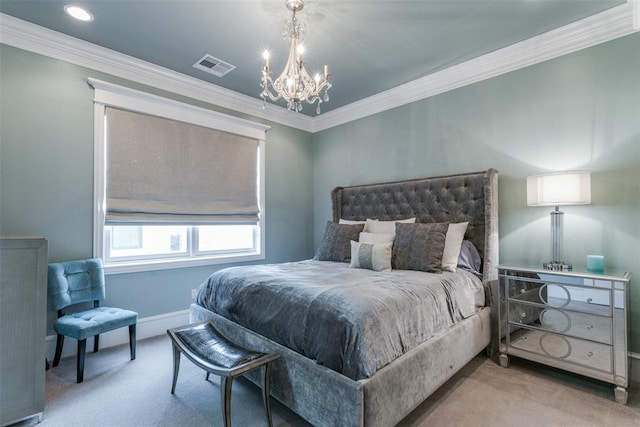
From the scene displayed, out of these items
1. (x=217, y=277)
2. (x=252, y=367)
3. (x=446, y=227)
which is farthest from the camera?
(x=446, y=227)

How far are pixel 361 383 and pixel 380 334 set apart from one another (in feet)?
0.86

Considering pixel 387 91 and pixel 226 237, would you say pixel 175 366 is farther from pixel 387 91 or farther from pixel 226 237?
pixel 387 91

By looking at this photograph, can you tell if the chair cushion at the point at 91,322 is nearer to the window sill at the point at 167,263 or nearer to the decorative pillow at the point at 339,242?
the window sill at the point at 167,263

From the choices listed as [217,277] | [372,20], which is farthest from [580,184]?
[217,277]

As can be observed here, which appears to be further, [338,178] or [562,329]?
[338,178]

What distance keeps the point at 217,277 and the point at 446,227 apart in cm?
213

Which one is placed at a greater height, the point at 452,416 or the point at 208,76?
the point at 208,76

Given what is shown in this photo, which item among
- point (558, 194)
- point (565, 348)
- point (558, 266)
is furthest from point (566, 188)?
point (565, 348)

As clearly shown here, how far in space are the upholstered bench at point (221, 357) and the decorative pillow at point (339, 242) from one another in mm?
1485

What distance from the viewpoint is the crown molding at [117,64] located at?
245 cm

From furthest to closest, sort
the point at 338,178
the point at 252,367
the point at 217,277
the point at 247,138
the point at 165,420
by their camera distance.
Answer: the point at 338,178 → the point at 247,138 → the point at 217,277 → the point at 165,420 → the point at 252,367

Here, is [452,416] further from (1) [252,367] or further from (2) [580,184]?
(2) [580,184]

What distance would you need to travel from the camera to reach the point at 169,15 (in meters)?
2.35

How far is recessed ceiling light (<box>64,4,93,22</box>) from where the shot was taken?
2.27 metres
